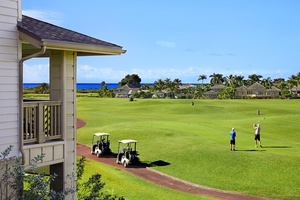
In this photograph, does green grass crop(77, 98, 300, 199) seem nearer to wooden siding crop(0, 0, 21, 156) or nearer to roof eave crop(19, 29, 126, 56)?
roof eave crop(19, 29, 126, 56)

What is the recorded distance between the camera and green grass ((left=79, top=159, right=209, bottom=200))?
1756 cm

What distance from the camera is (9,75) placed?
916 cm

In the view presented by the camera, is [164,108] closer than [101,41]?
No

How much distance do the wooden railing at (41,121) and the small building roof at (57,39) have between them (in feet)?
4.76

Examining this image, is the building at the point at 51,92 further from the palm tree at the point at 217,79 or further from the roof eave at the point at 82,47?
the palm tree at the point at 217,79

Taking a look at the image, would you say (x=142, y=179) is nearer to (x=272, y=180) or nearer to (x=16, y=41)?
(x=272, y=180)

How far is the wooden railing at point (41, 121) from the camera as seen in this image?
379 inches

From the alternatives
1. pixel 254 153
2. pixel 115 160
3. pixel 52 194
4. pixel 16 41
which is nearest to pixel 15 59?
pixel 16 41

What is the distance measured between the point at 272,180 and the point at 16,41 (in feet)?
50.2

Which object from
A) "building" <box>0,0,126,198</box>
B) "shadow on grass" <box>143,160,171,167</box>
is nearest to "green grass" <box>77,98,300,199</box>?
"shadow on grass" <box>143,160,171,167</box>

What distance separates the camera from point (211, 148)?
88.4 ft

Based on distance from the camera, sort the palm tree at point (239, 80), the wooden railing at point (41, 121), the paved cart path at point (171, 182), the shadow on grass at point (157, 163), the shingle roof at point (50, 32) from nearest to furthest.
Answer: the shingle roof at point (50, 32), the wooden railing at point (41, 121), the paved cart path at point (171, 182), the shadow on grass at point (157, 163), the palm tree at point (239, 80)

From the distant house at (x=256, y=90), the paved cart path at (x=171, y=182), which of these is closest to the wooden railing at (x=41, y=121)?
the paved cart path at (x=171, y=182)

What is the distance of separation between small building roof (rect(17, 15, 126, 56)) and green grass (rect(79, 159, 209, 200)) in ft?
27.0
